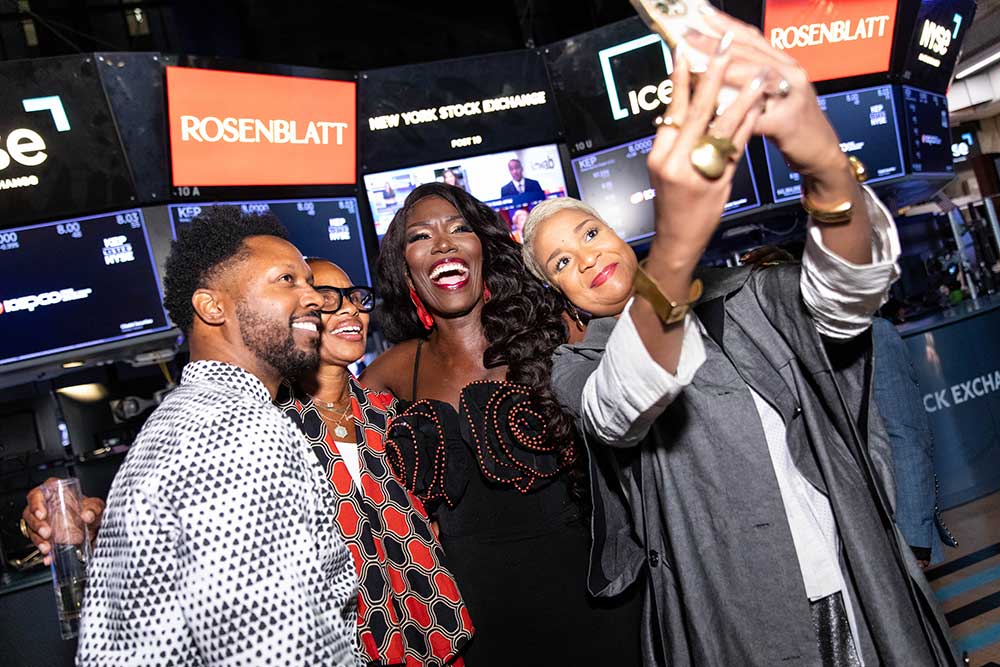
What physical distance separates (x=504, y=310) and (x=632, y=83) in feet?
12.0

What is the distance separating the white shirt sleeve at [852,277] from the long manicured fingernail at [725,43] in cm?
35

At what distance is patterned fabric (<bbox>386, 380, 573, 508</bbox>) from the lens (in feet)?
7.43

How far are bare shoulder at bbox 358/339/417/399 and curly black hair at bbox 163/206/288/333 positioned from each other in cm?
93

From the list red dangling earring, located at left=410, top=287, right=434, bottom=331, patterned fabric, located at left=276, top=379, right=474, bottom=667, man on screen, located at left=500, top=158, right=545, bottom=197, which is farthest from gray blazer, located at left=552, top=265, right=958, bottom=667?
man on screen, located at left=500, top=158, right=545, bottom=197

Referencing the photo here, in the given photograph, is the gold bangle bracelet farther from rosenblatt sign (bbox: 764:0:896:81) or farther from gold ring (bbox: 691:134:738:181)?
rosenblatt sign (bbox: 764:0:896:81)

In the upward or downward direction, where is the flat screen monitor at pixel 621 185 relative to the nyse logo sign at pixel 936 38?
downward

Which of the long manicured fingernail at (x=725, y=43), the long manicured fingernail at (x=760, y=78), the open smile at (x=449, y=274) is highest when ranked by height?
the long manicured fingernail at (x=725, y=43)

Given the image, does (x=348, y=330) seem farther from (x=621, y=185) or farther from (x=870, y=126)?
(x=870, y=126)

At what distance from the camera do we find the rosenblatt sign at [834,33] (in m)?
5.70

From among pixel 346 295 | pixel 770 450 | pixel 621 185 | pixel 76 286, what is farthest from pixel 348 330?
pixel 621 185

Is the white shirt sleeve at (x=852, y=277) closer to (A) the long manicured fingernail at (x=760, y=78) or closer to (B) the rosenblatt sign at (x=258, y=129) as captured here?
(A) the long manicured fingernail at (x=760, y=78)

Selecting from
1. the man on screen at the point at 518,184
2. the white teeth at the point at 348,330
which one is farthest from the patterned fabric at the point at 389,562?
the man on screen at the point at 518,184

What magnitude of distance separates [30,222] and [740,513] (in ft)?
13.8

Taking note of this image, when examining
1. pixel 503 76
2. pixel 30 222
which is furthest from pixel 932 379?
pixel 30 222
